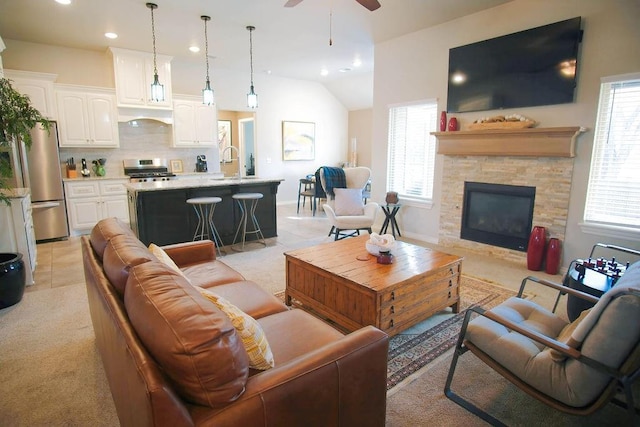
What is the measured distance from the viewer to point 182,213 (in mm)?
4559

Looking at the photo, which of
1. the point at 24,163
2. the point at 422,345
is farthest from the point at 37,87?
the point at 422,345

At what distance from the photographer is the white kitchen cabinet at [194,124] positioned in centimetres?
637

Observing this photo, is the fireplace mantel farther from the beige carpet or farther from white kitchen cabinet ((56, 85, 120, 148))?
white kitchen cabinet ((56, 85, 120, 148))

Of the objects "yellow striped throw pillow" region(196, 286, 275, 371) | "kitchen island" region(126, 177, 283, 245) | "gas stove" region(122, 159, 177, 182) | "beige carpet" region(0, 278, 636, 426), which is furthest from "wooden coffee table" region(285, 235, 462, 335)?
→ "gas stove" region(122, 159, 177, 182)

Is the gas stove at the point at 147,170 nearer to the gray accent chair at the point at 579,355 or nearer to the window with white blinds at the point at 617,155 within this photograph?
the gray accent chair at the point at 579,355

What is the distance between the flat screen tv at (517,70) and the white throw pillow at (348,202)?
1.70 metres

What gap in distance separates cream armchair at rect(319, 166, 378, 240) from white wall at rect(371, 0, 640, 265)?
597mm

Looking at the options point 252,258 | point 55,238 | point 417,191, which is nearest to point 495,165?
point 417,191

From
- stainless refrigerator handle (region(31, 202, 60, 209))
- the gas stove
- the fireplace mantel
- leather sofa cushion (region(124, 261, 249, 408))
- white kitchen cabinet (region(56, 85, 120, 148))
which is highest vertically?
white kitchen cabinet (region(56, 85, 120, 148))

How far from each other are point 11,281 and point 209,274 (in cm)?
186

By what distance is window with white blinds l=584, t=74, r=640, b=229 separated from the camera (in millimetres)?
3348

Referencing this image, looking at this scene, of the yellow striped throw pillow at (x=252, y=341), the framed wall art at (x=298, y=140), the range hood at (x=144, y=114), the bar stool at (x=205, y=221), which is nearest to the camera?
the yellow striped throw pillow at (x=252, y=341)

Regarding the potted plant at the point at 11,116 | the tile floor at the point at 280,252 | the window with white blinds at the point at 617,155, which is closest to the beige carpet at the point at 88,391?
the tile floor at the point at 280,252

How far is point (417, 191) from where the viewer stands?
5355 mm
